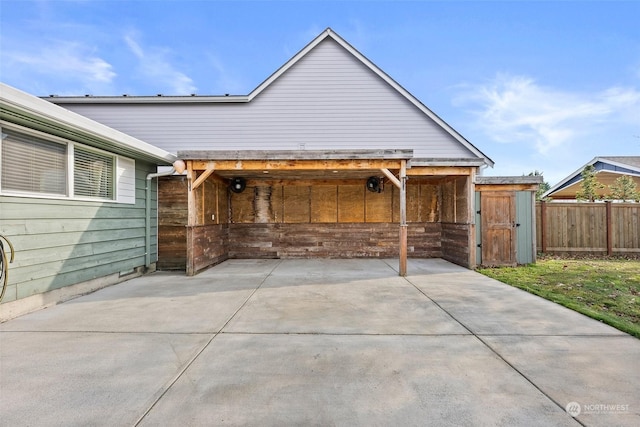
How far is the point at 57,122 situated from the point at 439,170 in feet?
23.2

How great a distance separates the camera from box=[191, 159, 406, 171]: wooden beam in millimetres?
6328

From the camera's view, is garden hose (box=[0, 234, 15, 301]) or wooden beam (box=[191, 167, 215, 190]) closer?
garden hose (box=[0, 234, 15, 301])

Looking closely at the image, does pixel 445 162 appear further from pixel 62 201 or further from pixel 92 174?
pixel 62 201

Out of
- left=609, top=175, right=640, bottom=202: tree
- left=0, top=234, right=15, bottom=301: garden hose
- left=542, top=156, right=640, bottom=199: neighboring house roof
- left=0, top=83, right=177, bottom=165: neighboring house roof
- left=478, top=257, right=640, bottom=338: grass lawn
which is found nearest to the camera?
left=0, top=83, right=177, bottom=165: neighboring house roof

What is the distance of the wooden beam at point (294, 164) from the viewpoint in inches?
249

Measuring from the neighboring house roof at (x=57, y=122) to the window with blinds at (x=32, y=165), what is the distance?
0.68ft

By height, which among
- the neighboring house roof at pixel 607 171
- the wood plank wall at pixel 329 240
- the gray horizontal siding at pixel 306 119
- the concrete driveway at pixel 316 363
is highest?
the gray horizontal siding at pixel 306 119

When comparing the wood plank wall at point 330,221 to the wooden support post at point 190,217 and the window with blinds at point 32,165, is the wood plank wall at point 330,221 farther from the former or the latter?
the window with blinds at point 32,165

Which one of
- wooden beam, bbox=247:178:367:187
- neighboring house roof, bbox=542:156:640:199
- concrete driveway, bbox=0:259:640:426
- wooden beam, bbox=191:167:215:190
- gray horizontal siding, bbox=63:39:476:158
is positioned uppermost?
gray horizontal siding, bbox=63:39:476:158

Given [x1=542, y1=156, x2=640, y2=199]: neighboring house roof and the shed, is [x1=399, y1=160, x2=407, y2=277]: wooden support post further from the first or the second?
[x1=542, y1=156, x2=640, y2=199]: neighboring house roof

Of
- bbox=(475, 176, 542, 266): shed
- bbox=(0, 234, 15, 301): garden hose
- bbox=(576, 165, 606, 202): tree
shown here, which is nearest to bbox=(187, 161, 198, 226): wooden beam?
bbox=(0, 234, 15, 301): garden hose

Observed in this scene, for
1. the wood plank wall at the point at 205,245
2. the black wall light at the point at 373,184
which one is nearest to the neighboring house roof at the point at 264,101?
the black wall light at the point at 373,184

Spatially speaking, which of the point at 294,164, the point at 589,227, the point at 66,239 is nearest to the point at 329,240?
the point at 294,164

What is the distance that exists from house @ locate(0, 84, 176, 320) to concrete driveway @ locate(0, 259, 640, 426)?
1.85 feet
